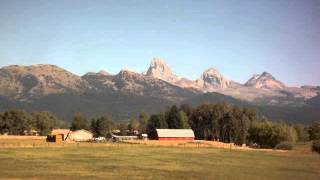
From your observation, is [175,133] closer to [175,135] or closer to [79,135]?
[175,135]

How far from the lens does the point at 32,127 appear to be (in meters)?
194

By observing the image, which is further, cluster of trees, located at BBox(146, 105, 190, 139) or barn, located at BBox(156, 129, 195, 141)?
cluster of trees, located at BBox(146, 105, 190, 139)

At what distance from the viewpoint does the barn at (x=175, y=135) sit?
6048 inches

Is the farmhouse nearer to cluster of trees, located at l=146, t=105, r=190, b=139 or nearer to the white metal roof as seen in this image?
cluster of trees, located at l=146, t=105, r=190, b=139

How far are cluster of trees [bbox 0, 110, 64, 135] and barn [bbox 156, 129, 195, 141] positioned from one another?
196 feet

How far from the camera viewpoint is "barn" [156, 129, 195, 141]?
153625mm

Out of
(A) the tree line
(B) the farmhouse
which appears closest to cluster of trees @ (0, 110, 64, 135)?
(A) the tree line

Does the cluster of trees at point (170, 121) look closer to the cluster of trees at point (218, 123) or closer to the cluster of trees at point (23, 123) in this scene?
the cluster of trees at point (218, 123)

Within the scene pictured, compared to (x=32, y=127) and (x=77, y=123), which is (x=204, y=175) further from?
(x=32, y=127)

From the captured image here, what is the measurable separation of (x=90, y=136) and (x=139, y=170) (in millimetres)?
114990

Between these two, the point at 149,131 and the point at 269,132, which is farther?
the point at 149,131

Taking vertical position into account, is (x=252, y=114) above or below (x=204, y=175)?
above

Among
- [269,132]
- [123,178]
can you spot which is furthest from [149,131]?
[123,178]

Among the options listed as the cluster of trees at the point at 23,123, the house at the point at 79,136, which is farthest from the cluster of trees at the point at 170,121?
the cluster of trees at the point at 23,123
